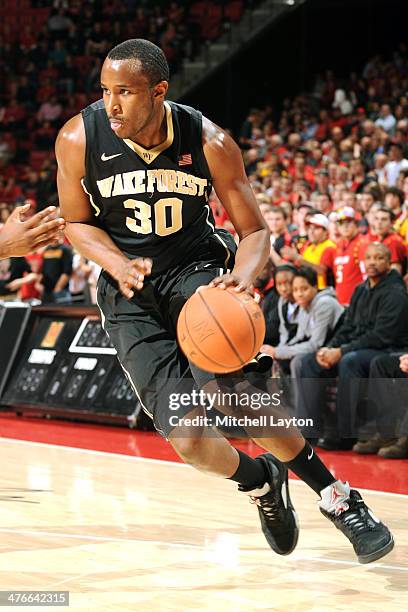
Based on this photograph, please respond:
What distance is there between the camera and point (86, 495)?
A: 627 centimetres

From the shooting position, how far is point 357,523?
4254 mm

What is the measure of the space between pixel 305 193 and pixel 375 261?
4.52 m

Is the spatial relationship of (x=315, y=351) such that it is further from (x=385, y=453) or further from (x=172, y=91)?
(x=172, y=91)

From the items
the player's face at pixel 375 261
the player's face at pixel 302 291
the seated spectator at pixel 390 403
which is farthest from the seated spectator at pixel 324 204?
the seated spectator at pixel 390 403

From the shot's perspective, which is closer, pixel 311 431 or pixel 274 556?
pixel 274 556

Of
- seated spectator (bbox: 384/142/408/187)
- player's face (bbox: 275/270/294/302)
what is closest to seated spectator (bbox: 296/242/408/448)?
player's face (bbox: 275/270/294/302)

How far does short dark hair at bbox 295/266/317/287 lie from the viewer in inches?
344

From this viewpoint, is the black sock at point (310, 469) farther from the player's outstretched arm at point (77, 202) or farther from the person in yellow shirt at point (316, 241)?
the person in yellow shirt at point (316, 241)

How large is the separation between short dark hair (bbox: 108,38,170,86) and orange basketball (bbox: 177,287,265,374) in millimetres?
924

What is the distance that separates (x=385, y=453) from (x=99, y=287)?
3.99 metres

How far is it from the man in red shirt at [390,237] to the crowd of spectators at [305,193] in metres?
0.01

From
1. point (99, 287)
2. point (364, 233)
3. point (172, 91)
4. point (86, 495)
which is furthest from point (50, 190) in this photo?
point (99, 287)

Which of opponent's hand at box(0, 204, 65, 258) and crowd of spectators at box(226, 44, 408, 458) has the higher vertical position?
opponent's hand at box(0, 204, 65, 258)

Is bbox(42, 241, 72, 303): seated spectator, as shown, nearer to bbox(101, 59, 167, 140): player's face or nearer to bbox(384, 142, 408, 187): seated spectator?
bbox(384, 142, 408, 187): seated spectator
